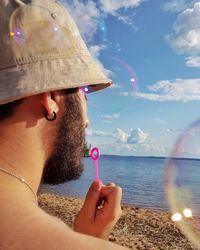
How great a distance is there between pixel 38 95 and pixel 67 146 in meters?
0.30

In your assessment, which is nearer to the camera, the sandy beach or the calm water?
the sandy beach

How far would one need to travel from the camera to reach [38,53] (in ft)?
6.70

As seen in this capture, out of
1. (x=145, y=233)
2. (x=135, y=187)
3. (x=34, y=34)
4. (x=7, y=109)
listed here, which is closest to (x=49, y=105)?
(x=7, y=109)

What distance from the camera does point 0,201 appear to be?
5.65 feet

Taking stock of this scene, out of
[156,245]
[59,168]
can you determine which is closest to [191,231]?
[156,245]

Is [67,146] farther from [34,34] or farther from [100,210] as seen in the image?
[34,34]

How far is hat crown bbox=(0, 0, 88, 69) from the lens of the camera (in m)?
2.02

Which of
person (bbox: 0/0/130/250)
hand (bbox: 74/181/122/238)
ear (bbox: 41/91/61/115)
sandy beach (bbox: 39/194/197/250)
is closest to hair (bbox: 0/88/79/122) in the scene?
person (bbox: 0/0/130/250)

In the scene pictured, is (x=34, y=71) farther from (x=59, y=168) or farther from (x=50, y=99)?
(x=59, y=168)

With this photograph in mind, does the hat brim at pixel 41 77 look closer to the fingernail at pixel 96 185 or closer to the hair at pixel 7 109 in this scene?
the hair at pixel 7 109

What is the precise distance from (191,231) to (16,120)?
754 cm

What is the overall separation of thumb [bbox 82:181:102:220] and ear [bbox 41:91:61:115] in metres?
0.53

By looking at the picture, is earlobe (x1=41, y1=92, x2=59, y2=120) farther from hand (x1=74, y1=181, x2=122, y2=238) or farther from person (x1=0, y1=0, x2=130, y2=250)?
hand (x1=74, y1=181, x2=122, y2=238)

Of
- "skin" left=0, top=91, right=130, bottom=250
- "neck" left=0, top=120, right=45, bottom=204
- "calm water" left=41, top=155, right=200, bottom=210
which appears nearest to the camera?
"skin" left=0, top=91, right=130, bottom=250
